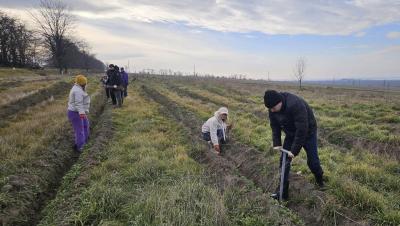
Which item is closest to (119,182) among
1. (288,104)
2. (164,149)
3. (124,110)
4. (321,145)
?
(164,149)

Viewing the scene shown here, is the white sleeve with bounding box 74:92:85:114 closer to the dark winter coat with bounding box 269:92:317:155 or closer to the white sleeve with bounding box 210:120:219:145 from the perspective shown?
the white sleeve with bounding box 210:120:219:145

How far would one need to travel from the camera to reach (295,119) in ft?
19.0

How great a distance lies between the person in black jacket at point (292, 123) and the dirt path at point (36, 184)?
4.13 m

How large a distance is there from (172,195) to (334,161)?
192 inches

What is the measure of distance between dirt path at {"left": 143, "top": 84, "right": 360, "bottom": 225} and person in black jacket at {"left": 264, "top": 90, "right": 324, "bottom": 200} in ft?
1.14

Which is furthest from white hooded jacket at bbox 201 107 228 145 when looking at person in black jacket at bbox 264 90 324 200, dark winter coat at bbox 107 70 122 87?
dark winter coat at bbox 107 70 122 87

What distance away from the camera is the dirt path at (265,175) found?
5.92 m

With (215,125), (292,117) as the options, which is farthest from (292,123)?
(215,125)

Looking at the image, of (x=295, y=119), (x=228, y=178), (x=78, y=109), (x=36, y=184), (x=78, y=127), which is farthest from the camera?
(x=78, y=127)

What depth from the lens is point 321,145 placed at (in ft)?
34.1

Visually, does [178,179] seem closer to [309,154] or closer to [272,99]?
[272,99]

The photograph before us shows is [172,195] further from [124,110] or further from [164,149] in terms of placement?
[124,110]

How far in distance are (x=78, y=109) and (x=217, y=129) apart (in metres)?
3.78

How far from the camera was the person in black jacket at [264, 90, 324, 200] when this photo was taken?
18.8 ft
